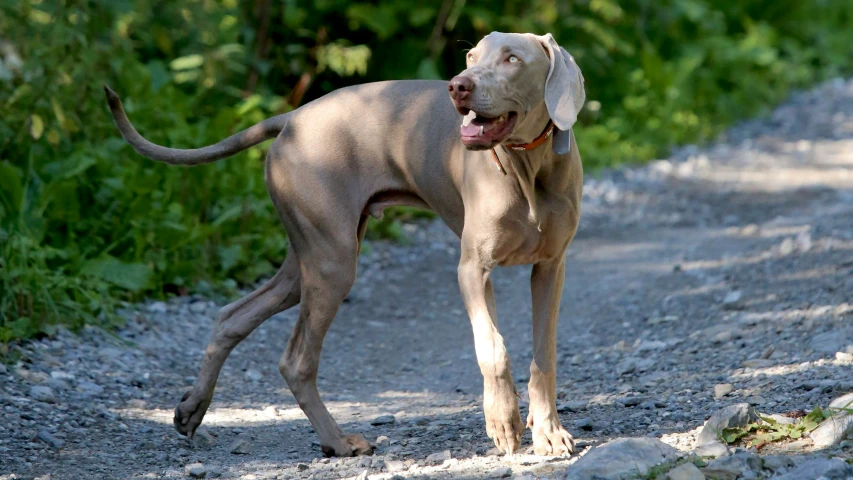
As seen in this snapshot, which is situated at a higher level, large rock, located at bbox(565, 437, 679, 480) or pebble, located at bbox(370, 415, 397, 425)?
large rock, located at bbox(565, 437, 679, 480)

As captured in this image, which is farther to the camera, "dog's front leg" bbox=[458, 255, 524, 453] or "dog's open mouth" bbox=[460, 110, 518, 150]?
"dog's front leg" bbox=[458, 255, 524, 453]

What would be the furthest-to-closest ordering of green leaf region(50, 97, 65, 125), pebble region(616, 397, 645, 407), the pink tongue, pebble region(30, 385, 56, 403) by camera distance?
1. green leaf region(50, 97, 65, 125)
2. pebble region(30, 385, 56, 403)
3. pebble region(616, 397, 645, 407)
4. the pink tongue

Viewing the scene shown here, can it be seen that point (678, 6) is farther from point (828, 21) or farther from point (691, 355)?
point (691, 355)

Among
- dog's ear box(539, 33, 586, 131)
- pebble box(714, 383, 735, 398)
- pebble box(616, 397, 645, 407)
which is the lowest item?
pebble box(616, 397, 645, 407)

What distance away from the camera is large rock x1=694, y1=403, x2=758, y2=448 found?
12.7 ft

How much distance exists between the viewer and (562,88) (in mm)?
4117

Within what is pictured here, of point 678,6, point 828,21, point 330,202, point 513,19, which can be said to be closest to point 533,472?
point 330,202

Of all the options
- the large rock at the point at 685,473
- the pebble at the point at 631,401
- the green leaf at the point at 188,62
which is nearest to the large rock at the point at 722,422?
the large rock at the point at 685,473

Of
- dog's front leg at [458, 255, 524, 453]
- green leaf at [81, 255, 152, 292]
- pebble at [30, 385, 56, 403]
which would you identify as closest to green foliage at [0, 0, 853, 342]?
green leaf at [81, 255, 152, 292]

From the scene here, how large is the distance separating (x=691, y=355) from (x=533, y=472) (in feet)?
6.59

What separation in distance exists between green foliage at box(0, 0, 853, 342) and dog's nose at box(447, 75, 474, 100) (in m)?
3.00

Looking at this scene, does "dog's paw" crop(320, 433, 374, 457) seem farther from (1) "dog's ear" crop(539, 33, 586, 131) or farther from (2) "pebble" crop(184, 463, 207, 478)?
(1) "dog's ear" crop(539, 33, 586, 131)

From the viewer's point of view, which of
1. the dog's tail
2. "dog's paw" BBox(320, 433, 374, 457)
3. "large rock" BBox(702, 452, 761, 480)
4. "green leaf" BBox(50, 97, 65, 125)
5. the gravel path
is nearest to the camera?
"large rock" BBox(702, 452, 761, 480)

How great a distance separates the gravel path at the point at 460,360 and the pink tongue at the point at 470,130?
1267 mm
